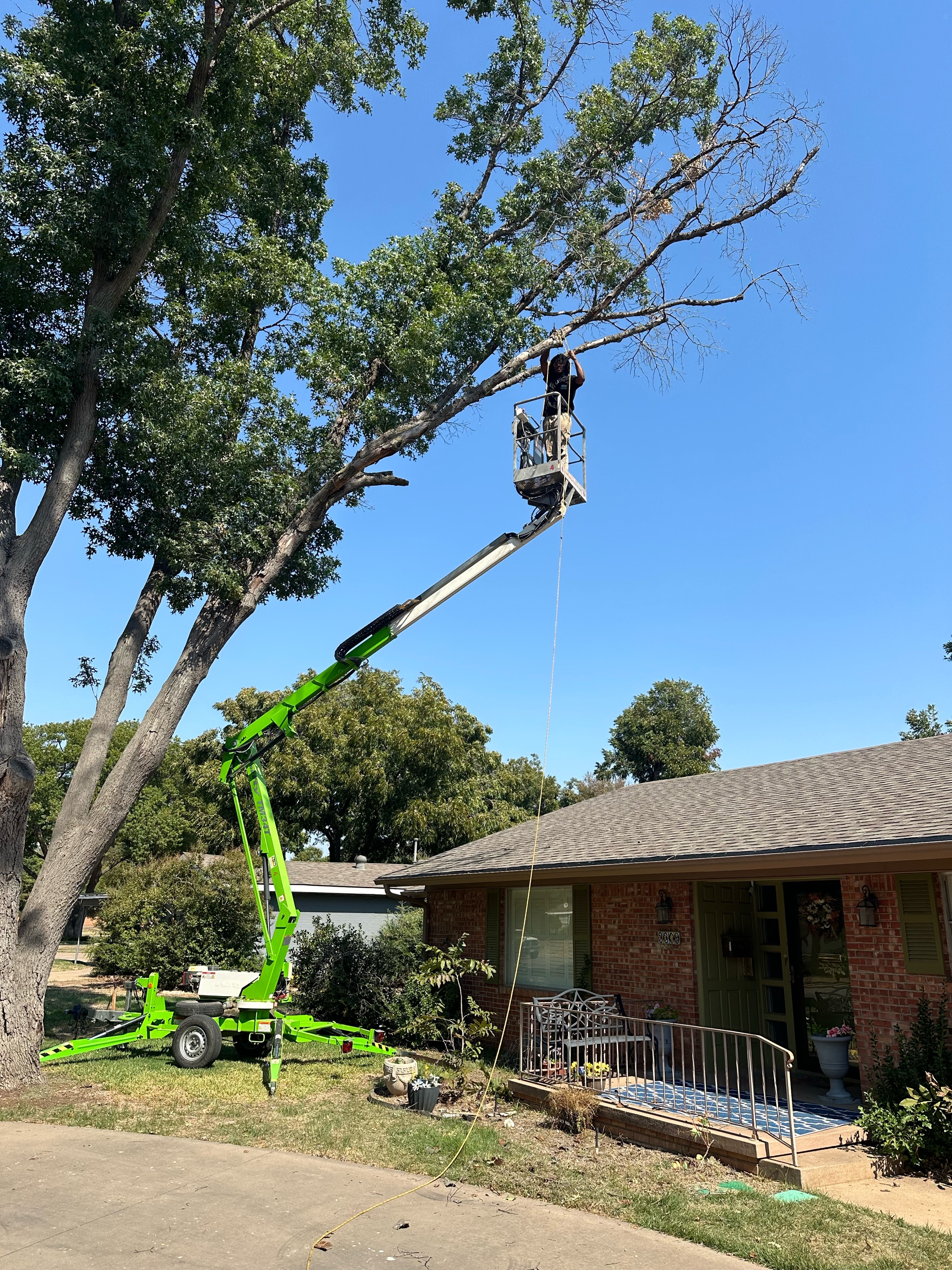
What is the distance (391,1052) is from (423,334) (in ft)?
35.4

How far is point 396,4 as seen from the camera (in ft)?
46.1

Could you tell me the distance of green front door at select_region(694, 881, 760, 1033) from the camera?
10188mm

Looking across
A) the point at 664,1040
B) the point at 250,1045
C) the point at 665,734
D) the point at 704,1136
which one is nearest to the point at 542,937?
the point at 664,1040

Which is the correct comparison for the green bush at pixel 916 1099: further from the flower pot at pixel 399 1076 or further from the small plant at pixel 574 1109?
the flower pot at pixel 399 1076

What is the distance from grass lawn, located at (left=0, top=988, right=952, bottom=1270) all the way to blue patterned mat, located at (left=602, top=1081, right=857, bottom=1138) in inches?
20.8

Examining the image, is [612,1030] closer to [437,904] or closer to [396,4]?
[437,904]

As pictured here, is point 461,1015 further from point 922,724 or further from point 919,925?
point 922,724

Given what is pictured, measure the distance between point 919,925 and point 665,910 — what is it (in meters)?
3.20

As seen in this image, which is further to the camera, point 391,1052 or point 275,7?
point 275,7

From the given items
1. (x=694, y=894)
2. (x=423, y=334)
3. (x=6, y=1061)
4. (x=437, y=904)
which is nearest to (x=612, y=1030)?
(x=694, y=894)

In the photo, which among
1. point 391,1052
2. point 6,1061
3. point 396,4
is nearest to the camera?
point 6,1061

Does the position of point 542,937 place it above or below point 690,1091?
above

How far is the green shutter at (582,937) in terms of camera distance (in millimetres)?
11734

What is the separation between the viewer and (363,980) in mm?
14539
